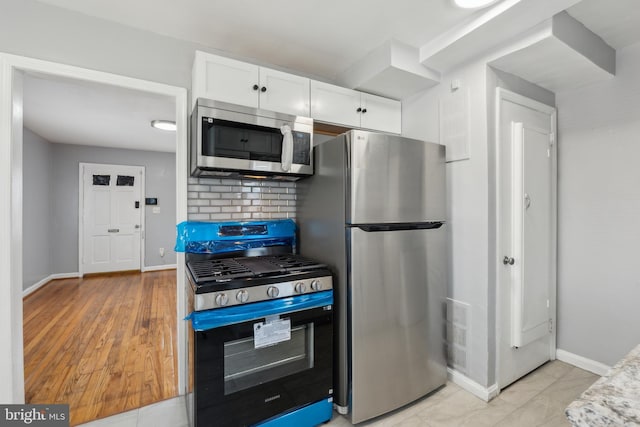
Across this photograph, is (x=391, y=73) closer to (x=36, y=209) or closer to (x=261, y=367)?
(x=261, y=367)

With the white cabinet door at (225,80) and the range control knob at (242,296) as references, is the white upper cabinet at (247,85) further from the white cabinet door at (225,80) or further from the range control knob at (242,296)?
the range control knob at (242,296)

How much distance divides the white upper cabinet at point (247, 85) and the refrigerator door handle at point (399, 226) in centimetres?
102

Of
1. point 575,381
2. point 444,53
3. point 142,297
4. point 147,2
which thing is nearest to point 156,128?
point 142,297

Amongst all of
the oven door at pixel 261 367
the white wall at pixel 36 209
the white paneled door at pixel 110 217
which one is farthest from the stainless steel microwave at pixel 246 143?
the white paneled door at pixel 110 217

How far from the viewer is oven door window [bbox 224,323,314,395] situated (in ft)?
5.07

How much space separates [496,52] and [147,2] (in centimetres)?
220

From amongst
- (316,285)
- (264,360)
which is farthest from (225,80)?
(264,360)

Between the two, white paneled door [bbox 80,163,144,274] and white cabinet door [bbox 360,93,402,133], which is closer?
white cabinet door [bbox 360,93,402,133]

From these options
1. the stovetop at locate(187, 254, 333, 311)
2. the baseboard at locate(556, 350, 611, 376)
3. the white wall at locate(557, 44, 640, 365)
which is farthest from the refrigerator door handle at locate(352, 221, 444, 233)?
the baseboard at locate(556, 350, 611, 376)

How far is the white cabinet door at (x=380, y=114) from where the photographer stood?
2463 millimetres

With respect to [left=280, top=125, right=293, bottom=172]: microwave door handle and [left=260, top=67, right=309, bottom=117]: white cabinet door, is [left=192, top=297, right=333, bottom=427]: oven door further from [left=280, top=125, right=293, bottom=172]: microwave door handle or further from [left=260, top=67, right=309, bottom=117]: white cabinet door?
[left=260, top=67, right=309, bottom=117]: white cabinet door

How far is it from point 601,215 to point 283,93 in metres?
2.60

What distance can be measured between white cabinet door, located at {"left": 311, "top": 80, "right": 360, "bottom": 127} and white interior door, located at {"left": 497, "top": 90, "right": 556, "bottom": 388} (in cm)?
105

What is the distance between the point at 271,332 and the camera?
A: 1.60m
